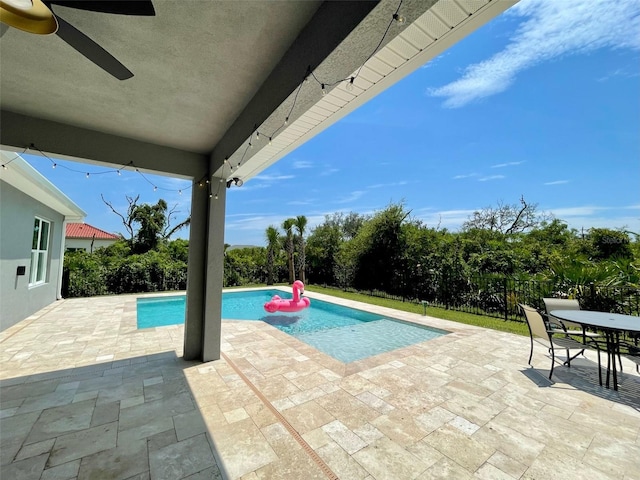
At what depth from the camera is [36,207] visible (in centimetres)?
669

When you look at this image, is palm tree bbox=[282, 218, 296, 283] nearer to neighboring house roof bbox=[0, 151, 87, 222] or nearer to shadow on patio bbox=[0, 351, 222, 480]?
neighboring house roof bbox=[0, 151, 87, 222]

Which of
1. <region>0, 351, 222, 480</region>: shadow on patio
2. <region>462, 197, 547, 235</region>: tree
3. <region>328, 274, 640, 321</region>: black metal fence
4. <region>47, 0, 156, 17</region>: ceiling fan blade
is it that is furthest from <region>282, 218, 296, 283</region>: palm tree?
<region>47, 0, 156, 17</region>: ceiling fan blade

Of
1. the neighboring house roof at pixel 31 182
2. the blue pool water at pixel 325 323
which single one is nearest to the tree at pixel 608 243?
the blue pool water at pixel 325 323

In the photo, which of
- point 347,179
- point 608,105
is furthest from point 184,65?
point 347,179

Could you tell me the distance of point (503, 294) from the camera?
740cm

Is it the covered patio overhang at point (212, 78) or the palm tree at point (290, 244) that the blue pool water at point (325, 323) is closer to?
the covered patio overhang at point (212, 78)

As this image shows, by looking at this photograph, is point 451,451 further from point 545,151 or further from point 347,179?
point 347,179

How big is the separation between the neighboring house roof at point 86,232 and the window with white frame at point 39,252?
47.7ft

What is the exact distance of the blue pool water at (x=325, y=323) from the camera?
554 centimetres

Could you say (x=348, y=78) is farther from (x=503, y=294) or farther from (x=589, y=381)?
(x=503, y=294)

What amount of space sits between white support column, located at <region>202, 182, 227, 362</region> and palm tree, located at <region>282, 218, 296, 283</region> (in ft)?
36.6

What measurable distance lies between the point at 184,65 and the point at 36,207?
762 centimetres

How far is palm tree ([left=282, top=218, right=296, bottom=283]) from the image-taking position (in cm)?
1534

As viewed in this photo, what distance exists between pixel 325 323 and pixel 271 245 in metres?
8.18
